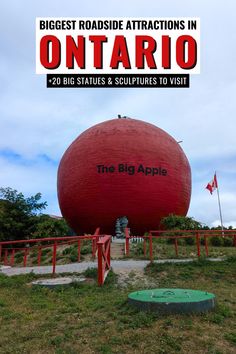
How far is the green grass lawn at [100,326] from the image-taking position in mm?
4055

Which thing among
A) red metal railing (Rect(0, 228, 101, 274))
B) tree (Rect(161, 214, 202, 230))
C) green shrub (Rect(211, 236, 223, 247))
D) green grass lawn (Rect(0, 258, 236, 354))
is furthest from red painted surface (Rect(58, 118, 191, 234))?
green grass lawn (Rect(0, 258, 236, 354))

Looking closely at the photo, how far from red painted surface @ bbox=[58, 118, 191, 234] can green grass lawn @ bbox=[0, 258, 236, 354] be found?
1279 cm

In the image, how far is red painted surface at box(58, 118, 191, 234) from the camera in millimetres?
20156

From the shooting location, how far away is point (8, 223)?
67.3 ft

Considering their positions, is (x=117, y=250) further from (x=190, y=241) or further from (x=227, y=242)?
(x=227, y=242)

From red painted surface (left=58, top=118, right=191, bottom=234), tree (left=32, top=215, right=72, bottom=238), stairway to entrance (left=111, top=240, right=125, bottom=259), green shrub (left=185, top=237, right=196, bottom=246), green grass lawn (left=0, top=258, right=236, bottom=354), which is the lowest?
green grass lawn (left=0, top=258, right=236, bottom=354)

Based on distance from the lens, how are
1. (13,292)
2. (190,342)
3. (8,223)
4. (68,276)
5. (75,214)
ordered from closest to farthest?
(190,342) → (13,292) → (68,276) → (8,223) → (75,214)

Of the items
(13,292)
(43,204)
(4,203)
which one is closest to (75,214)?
(43,204)

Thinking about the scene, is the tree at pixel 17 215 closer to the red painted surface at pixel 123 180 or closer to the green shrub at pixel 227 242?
the red painted surface at pixel 123 180

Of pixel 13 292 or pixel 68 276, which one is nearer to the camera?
pixel 13 292

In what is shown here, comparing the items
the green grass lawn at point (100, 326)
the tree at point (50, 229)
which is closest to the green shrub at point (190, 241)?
the tree at point (50, 229)

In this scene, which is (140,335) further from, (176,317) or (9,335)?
(9,335)

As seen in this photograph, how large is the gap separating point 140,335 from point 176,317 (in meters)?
0.59

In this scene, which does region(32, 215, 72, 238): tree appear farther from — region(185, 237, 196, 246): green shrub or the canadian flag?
the canadian flag
